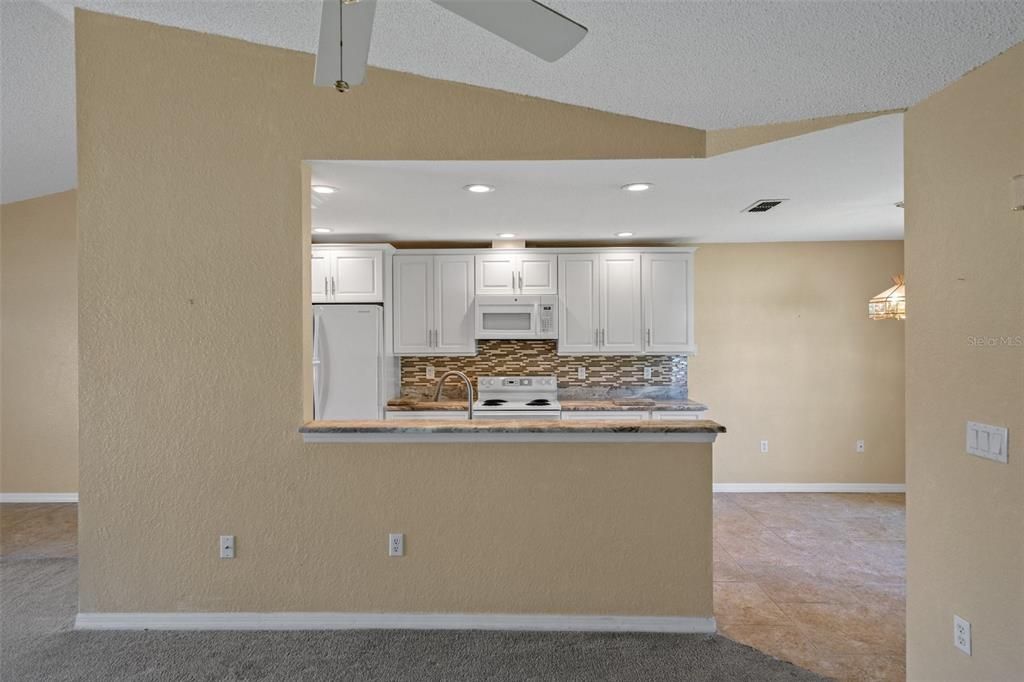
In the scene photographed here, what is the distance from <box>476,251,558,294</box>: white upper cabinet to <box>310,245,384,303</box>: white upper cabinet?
2.84ft

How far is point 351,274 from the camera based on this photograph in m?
4.71

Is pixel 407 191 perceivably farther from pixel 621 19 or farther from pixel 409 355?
pixel 409 355

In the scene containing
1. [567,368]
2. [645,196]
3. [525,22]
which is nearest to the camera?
[525,22]

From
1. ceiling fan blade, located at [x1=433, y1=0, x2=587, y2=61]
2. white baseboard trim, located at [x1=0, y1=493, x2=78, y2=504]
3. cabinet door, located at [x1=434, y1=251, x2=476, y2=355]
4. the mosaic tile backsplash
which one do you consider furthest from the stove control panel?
ceiling fan blade, located at [x1=433, y1=0, x2=587, y2=61]

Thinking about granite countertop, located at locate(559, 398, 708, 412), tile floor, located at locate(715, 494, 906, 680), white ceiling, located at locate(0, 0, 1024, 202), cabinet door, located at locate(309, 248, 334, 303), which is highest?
white ceiling, located at locate(0, 0, 1024, 202)

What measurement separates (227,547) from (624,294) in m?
3.49

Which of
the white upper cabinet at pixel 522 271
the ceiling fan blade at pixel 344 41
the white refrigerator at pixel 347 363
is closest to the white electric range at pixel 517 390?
the white upper cabinet at pixel 522 271

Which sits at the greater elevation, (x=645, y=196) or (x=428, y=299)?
(x=645, y=196)

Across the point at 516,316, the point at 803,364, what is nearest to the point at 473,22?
the point at 516,316

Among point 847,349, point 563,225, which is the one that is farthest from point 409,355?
point 847,349

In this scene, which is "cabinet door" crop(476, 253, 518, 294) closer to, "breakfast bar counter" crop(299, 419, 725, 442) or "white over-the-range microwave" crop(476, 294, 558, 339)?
"white over-the-range microwave" crop(476, 294, 558, 339)

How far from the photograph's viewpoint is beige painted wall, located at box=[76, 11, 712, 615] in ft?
8.47

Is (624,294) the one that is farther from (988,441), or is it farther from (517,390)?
(988,441)

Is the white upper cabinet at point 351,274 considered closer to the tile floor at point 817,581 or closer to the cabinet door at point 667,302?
the cabinet door at point 667,302
